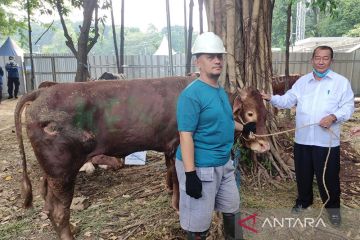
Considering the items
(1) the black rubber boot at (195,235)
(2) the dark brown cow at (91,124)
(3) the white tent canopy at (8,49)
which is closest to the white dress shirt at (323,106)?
(2) the dark brown cow at (91,124)

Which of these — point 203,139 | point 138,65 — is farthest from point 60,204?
point 138,65

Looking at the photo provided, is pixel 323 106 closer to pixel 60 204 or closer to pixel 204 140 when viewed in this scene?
pixel 204 140

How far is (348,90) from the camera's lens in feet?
11.5

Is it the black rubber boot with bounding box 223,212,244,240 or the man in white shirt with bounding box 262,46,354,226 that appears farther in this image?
the man in white shirt with bounding box 262,46,354,226

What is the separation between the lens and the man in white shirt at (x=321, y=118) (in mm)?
3484

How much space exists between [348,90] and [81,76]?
6.04m

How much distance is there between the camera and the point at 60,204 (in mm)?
3420

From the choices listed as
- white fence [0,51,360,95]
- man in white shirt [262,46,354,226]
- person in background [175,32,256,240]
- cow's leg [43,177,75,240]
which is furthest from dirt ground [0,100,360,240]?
white fence [0,51,360,95]

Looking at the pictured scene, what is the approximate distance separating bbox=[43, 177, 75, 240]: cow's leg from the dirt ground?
0.99 feet

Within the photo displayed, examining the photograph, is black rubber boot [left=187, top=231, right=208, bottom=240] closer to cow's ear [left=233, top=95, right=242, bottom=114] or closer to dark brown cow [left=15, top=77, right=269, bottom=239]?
dark brown cow [left=15, top=77, right=269, bottom=239]

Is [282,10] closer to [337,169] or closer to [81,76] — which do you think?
[81,76]

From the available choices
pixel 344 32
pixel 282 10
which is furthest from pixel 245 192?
pixel 282 10

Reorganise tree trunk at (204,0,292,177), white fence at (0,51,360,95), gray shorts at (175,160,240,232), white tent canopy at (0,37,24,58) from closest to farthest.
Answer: gray shorts at (175,160,240,232) → tree trunk at (204,0,292,177) → white fence at (0,51,360,95) → white tent canopy at (0,37,24,58)

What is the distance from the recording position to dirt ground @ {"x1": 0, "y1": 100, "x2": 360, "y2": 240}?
3725mm
